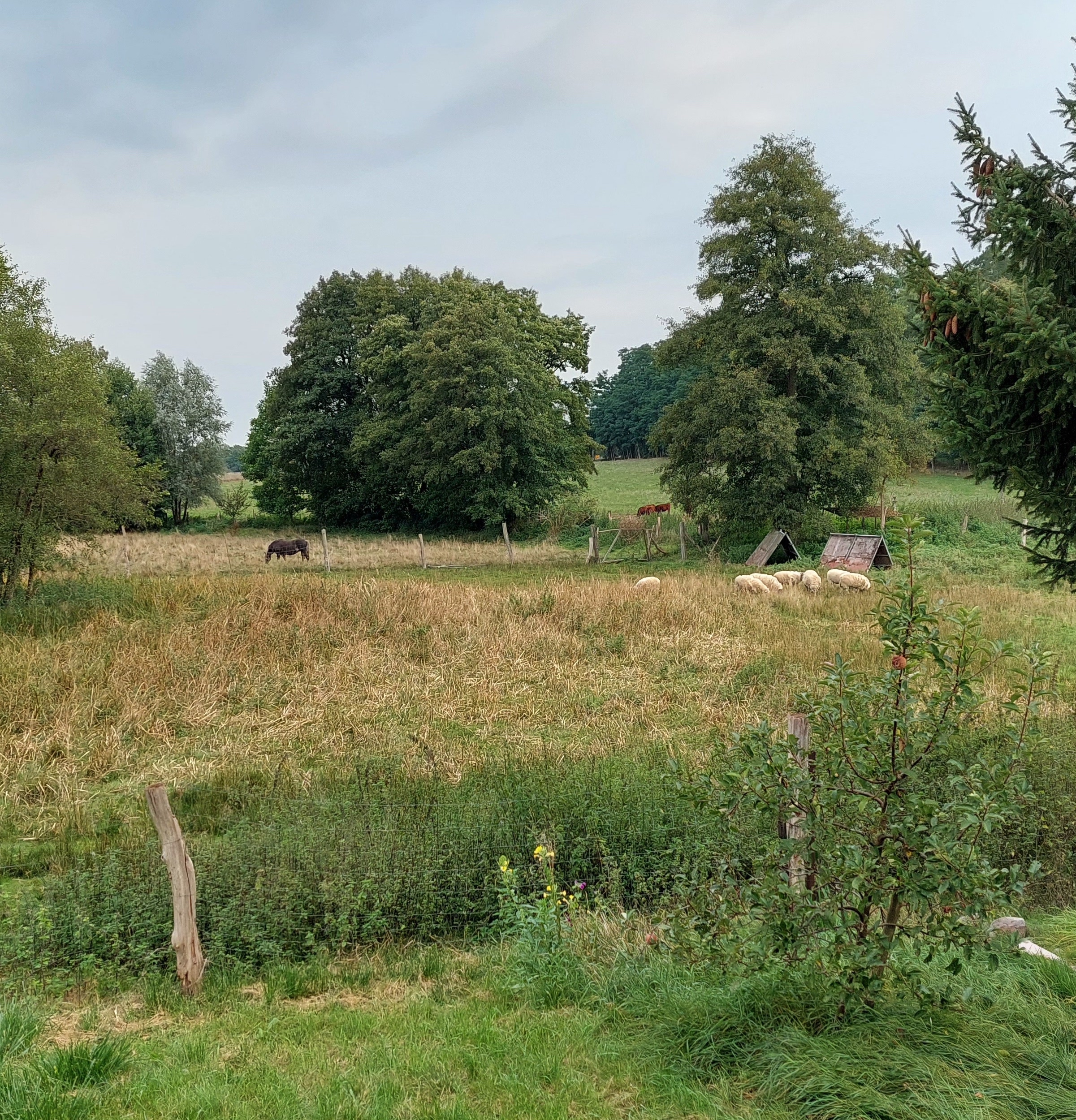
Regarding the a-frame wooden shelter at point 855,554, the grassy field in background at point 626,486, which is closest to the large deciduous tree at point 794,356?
the a-frame wooden shelter at point 855,554

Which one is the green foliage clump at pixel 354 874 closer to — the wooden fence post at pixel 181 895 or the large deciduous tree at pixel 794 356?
the wooden fence post at pixel 181 895

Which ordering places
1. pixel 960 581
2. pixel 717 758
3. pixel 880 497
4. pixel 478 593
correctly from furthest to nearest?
pixel 880 497, pixel 960 581, pixel 478 593, pixel 717 758

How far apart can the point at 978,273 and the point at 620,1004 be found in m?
5.56

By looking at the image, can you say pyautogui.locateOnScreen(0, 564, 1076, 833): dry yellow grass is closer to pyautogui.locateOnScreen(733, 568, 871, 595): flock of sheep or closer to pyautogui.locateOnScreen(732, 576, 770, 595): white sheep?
pyautogui.locateOnScreen(732, 576, 770, 595): white sheep

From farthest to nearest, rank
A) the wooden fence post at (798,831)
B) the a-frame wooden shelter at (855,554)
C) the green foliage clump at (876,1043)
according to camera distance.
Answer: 1. the a-frame wooden shelter at (855,554)
2. the wooden fence post at (798,831)
3. the green foliage clump at (876,1043)

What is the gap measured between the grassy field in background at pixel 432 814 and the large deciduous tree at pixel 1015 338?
6.55 feet

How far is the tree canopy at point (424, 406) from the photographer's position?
3747 centimetres

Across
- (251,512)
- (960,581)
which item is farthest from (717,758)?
(251,512)

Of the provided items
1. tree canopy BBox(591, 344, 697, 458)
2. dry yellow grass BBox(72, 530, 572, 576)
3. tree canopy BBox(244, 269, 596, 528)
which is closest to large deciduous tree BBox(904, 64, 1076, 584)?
dry yellow grass BBox(72, 530, 572, 576)

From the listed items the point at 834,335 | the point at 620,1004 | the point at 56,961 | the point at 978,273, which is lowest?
the point at 56,961

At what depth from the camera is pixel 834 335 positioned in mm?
28656

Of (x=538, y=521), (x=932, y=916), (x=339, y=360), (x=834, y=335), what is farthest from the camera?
(x=339, y=360)

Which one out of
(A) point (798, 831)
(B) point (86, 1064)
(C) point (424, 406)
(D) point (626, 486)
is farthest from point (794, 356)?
(D) point (626, 486)

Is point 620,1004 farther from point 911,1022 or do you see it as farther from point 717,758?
point 717,758
